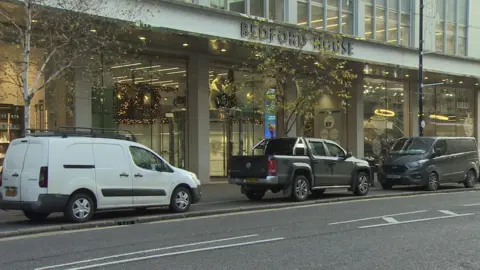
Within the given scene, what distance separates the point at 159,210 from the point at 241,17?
28.8 ft

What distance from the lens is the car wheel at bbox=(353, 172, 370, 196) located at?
668 inches

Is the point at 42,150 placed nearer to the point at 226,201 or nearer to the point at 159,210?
the point at 159,210

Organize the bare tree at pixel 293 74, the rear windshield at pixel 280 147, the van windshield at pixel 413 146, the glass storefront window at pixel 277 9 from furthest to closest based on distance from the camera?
the glass storefront window at pixel 277 9 < the van windshield at pixel 413 146 < the bare tree at pixel 293 74 < the rear windshield at pixel 280 147

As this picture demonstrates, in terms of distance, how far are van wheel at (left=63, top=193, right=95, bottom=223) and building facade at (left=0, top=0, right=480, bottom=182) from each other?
5.05 meters

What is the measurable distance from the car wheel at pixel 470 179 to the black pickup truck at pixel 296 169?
6251mm

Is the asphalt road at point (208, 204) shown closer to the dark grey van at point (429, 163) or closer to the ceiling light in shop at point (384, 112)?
the dark grey van at point (429, 163)

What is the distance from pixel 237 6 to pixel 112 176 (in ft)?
37.1

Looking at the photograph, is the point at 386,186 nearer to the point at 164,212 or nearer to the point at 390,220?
the point at 390,220

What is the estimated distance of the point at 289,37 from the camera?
2031 cm

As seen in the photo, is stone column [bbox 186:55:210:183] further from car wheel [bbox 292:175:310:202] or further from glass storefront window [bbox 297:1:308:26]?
car wheel [bbox 292:175:310:202]

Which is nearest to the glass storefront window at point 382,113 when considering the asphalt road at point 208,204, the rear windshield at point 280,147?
the asphalt road at point 208,204

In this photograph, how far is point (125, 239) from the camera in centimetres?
910

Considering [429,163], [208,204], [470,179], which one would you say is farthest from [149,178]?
[470,179]

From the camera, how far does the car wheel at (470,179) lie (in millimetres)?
20834
